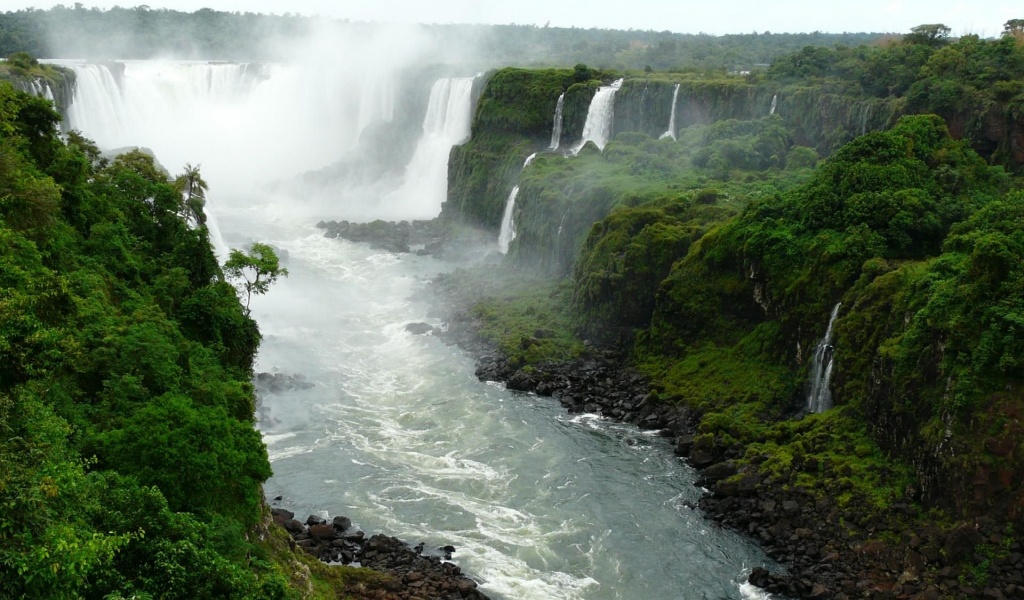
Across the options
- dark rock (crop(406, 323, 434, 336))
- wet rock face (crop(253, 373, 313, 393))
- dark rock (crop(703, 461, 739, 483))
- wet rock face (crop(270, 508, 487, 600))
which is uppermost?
dark rock (crop(703, 461, 739, 483))

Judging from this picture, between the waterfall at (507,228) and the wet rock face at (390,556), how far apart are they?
123 ft

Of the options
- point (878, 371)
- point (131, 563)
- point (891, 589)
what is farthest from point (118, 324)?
point (878, 371)

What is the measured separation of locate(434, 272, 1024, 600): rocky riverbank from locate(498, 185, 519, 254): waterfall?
2957 cm

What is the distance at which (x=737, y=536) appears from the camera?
28.8 meters

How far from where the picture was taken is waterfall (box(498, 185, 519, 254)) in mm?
63594

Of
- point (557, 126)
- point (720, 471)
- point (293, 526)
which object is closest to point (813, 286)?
point (720, 471)

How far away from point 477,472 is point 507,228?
34.1 meters

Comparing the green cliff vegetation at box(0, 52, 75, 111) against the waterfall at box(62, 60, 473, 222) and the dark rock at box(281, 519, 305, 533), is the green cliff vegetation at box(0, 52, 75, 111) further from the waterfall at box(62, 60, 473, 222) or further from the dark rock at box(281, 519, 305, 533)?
the dark rock at box(281, 519, 305, 533)

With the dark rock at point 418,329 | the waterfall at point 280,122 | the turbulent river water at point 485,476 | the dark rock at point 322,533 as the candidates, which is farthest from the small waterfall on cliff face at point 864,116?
the dark rock at point 322,533

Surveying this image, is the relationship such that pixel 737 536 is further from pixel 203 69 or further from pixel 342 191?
pixel 203 69

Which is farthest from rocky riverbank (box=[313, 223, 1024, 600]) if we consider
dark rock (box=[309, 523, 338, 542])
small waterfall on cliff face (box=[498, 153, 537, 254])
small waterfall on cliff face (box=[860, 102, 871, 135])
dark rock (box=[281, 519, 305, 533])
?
small waterfall on cliff face (box=[498, 153, 537, 254])

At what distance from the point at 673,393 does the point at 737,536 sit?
10575 mm

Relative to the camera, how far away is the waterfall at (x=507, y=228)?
63.6 metres

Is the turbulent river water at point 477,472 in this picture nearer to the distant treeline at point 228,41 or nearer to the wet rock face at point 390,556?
the wet rock face at point 390,556
